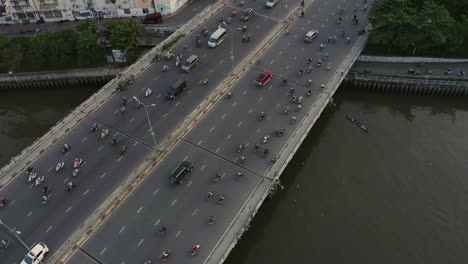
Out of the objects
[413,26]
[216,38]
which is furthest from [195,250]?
[413,26]

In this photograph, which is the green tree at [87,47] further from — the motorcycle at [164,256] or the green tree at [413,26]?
the green tree at [413,26]

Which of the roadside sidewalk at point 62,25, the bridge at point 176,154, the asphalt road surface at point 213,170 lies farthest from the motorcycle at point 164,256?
the roadside sidewalk at point 62,25

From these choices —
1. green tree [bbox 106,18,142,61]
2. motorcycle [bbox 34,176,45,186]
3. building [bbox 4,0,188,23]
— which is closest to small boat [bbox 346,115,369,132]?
green tree [bbox 106,18,142,61]

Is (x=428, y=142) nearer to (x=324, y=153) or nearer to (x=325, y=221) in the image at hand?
(x=324, y=153)

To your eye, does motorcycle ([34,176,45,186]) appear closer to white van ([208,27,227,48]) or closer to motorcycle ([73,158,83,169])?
motorcycle ([73,158,83,169])

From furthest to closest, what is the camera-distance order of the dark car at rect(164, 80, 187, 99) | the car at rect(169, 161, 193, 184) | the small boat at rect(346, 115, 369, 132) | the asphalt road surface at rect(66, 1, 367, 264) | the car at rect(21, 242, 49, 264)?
1. the small boat at rect(346, 115, 369, 132)
2. the dark car at rect(164, 80, 187, 99)
3. the car at rect(169, 161, 193, 184)
4. the asphalt road surface at rect(66, 1, 367, 264)
5. the car at rect(21, 242, 49, 264)

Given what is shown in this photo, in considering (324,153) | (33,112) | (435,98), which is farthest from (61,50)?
(435,98)
